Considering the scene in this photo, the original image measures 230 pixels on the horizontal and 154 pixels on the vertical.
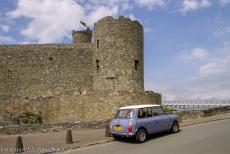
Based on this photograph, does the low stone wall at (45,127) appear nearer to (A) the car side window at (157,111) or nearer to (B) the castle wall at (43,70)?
(A) the car side window at (157,111)

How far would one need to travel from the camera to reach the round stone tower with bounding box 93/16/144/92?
21703mm

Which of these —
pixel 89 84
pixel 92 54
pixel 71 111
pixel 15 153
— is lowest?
pixel 15 153

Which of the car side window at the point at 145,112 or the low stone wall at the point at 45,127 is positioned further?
the low stone wall at the point at 45,127

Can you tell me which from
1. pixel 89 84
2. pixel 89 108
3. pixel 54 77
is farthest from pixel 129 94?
pixel 54 77

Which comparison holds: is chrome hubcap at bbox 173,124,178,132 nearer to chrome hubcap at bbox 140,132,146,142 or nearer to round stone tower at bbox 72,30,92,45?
chrome hubcap at bbox 140,132,146,142

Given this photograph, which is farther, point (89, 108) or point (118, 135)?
point (89, 108)

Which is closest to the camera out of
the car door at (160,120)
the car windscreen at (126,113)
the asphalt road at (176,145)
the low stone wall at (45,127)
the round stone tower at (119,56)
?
the asphalt road at (176,145)

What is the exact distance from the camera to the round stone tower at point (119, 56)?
71.2 ft

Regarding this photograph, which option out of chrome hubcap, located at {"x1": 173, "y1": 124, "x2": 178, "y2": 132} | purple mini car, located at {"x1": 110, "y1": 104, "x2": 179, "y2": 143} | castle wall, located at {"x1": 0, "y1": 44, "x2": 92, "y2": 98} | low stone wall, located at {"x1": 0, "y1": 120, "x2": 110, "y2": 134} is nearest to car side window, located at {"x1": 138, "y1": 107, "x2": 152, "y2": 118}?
purple mini car, located at {"x1": 110, "y1": 104, "x2": 179, "y2": 143}

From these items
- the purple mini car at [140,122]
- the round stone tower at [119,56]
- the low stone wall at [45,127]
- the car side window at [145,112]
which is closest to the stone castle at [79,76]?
the round stone tower at [119,56]

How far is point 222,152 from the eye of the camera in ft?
25.8

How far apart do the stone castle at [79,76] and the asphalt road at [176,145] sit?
8190 mm

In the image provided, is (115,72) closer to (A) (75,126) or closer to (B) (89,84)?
(B) (89,84)

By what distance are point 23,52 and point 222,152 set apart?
21888 mm
